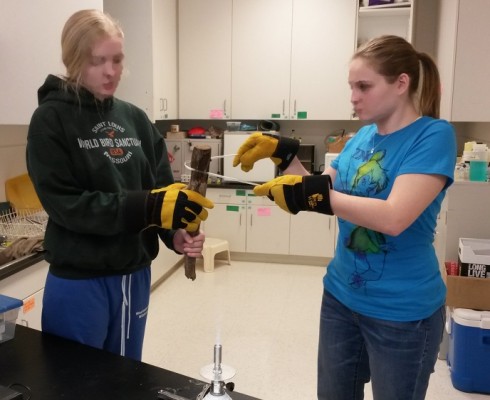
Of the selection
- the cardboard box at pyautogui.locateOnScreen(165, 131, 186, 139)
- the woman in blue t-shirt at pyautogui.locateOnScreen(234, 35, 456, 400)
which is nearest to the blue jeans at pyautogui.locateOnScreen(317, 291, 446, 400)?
the woman in blue t-shirt at pyautogui.locateOnScreen(234, 35, 456, 400)

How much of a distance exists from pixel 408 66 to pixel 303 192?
441mm

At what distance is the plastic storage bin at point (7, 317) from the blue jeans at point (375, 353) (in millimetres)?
849

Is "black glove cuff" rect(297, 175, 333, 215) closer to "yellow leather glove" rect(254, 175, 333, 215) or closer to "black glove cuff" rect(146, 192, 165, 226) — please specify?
"yellow leather glove" rect(254, 175, 333, 215)

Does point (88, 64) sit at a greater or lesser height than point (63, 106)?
greater

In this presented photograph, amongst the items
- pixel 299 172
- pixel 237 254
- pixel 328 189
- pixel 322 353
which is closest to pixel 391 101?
pixel 328 189

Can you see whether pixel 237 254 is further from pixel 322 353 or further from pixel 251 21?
pixel 322 353

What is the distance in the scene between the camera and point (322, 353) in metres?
1.43

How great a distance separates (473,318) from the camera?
2230 mm

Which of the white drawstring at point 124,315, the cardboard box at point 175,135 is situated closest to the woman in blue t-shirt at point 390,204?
the white drawstring at point 124,315

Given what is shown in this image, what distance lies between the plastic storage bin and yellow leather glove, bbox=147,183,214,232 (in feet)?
1.25

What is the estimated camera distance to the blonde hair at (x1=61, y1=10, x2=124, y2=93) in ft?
4.09

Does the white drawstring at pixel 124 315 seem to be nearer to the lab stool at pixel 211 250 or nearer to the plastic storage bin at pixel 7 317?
the plastic storage bin at pixel 7 317

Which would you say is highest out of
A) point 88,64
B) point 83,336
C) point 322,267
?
point 88,64

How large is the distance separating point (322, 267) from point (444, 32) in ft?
7.45
